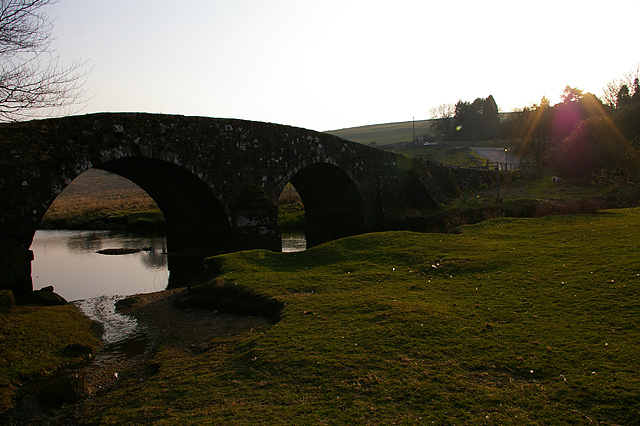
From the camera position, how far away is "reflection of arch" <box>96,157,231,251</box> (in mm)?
16031

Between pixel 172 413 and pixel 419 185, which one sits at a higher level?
pixel 419 185

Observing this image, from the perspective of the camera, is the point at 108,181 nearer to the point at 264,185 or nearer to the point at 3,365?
the point at 264,185

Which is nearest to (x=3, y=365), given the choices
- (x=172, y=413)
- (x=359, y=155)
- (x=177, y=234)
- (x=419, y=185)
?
(x=172, y=413)

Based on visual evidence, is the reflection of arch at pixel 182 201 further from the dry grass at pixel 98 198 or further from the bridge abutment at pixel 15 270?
the dry grass at pixel 98 198

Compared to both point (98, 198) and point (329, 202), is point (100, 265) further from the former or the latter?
point (98, 198)

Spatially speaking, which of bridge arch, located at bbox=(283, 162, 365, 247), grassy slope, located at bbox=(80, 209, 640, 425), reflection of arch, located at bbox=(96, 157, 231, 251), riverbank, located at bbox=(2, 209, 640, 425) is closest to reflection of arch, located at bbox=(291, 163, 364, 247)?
→ bridge arch, located at bbox=(283, 162, 365, 247)

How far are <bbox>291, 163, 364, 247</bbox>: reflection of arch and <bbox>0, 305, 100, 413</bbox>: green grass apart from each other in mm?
14115

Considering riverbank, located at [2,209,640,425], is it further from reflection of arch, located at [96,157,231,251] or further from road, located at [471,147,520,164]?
road, located at [471,147,520,164]

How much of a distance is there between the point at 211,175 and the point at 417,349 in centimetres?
1246

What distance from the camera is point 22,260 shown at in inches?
442

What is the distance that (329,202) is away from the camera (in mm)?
25859

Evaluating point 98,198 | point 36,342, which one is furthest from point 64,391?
point 98,198

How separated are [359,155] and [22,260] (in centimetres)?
1611

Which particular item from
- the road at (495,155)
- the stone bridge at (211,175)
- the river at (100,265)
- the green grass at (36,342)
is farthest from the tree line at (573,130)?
the green grass at (36,342)
